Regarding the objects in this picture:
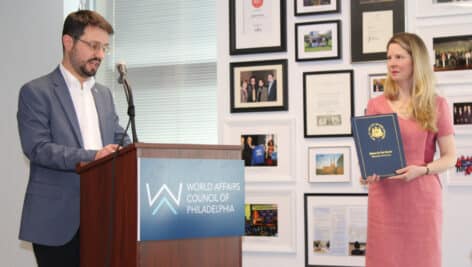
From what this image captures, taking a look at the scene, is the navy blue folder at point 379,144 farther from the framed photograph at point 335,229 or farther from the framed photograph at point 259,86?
the framed photograph at point 259,86

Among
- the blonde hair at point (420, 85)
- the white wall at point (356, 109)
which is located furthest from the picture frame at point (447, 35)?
the blonde hair at point (420, 85)

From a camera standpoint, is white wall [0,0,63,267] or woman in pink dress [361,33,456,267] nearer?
woman in pink dress [361,33,456,267]

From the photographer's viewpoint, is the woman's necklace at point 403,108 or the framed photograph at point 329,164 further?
the framed photograph at point 329,164

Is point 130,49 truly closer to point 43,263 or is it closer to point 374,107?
point 374,107

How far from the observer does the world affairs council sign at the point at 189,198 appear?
1.85 meters

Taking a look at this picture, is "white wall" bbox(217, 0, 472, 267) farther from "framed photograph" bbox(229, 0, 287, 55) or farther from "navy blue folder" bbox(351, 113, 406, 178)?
"navy blue folder" bbox(351, 113, 406, 178)

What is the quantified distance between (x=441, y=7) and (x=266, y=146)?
1459 mm

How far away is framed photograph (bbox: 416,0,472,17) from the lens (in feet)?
12.1

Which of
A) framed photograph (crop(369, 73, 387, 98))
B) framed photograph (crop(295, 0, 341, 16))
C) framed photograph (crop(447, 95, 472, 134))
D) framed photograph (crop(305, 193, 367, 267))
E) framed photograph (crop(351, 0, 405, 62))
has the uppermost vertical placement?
framed photograph (crop(295, 0, 341, 16))

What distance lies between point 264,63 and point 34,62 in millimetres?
1866

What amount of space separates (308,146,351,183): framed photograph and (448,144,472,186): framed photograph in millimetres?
647

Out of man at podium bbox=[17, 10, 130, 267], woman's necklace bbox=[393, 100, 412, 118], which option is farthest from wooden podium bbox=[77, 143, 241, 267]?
woman's necklace bbox=[393, 100, 412, 118]

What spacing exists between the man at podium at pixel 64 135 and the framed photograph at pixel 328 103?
5.34ft

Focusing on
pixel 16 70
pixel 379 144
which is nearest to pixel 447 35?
pixel 379 144
